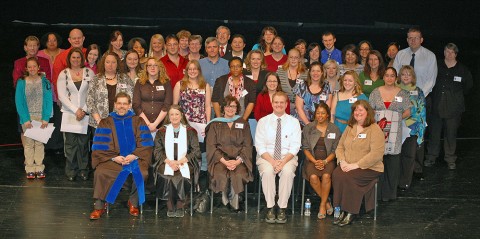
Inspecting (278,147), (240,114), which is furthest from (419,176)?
(240,114)

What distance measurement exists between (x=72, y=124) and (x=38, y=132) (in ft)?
1.29

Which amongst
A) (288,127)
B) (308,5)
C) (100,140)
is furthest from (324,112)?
(308,5)

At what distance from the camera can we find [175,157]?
312 inches

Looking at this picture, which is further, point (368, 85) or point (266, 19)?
point (266, 19)

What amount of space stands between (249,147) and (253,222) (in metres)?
0.79

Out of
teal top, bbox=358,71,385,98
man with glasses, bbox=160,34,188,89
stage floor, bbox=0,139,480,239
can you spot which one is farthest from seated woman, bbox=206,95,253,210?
teal top, bbox=358,71,385,98

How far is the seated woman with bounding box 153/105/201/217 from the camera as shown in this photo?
782cm

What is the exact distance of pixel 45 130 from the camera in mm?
8969

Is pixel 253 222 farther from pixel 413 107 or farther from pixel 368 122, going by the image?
pixel 413 107

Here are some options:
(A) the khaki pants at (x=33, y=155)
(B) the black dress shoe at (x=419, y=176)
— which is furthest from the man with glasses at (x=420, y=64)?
(A) the khaki pants at (x=33, y=155)

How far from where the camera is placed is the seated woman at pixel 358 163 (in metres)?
7.62

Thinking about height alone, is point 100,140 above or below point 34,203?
above

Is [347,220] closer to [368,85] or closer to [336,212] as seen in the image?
[336,212]

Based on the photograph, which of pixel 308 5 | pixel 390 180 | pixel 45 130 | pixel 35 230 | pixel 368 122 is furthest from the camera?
pixel 308 5
